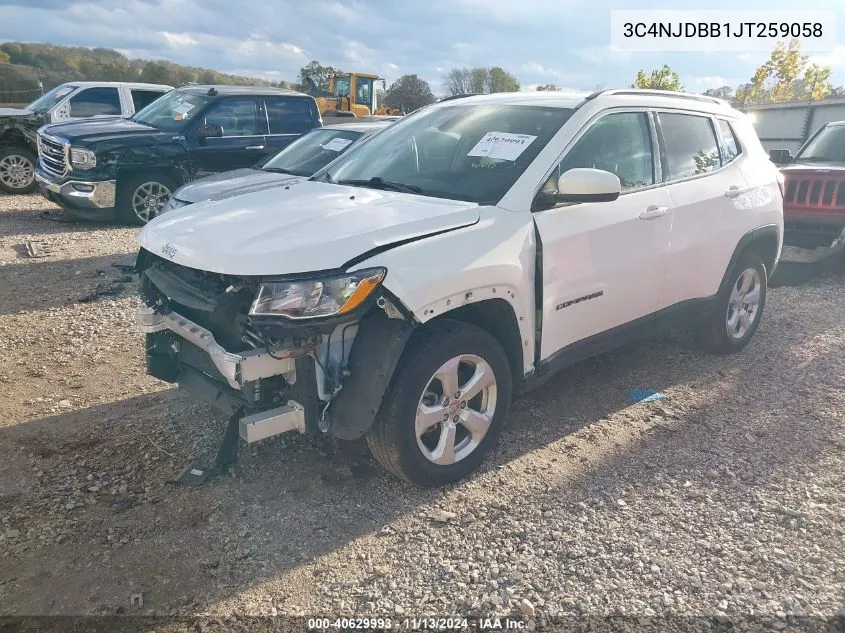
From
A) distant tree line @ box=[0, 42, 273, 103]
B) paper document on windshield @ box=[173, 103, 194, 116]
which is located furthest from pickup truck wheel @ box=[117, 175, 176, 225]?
distant tree line @ box=[0, 42, 273, 103]

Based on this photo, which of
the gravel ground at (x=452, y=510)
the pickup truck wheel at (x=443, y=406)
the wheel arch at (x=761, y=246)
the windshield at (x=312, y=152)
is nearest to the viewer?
the gravel ground at (x=452, y=510)

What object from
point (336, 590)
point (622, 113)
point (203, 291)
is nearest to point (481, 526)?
point (336, 590)

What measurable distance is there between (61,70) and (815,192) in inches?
2103

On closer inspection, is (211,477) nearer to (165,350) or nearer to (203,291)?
(165,350)

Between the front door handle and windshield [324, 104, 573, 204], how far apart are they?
A: 79cm

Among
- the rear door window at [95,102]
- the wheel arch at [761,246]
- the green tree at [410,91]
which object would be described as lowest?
the wheel arch at [761,246]

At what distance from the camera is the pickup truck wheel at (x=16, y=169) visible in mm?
11055

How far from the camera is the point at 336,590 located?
→ 254 cm

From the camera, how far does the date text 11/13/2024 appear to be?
7.77 feet

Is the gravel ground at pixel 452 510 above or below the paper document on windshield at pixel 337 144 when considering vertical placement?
below

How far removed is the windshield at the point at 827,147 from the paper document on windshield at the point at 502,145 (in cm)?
633

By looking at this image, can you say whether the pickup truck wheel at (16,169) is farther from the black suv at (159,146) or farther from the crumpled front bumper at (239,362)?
the crumpled front bumper at (239,362)

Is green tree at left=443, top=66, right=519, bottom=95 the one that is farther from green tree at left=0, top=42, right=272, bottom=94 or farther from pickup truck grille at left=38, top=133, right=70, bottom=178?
pickup truck grille at left=38, top=133, right=70, bottom=178

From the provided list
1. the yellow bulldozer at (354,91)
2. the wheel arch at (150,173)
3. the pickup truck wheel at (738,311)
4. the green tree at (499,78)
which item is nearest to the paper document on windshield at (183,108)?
the wheel arch at (150,173)
